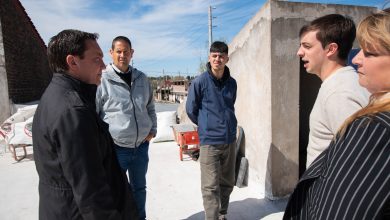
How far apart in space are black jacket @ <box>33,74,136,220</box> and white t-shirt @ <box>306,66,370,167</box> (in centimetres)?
120

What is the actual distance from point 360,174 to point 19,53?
10774mm

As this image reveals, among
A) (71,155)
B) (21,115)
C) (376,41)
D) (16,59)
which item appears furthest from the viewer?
(16,59)

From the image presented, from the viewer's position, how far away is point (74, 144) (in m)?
1.42

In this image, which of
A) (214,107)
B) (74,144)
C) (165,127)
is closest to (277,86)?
(214,107)

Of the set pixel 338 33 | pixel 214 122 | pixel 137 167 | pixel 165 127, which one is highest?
pixel 338 33

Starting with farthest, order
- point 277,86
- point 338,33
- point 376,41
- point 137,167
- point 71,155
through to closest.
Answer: point 277,86, point 137,167, point 338,33, point 71,155, point 376,41

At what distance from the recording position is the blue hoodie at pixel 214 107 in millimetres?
3240

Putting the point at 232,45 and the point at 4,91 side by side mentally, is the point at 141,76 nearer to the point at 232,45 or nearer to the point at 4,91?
the point at 232,45

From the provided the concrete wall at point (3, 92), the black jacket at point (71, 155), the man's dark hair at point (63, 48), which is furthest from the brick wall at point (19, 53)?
the black jacket at point (71, 155)

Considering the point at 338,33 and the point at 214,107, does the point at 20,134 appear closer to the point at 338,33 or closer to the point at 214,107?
the point at 214,107

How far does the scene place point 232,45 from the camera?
4910 millimetres

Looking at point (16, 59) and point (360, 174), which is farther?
point (16, 59)

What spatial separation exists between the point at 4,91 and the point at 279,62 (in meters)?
7.54

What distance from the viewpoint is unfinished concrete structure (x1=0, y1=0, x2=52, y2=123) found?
772 centimetres
